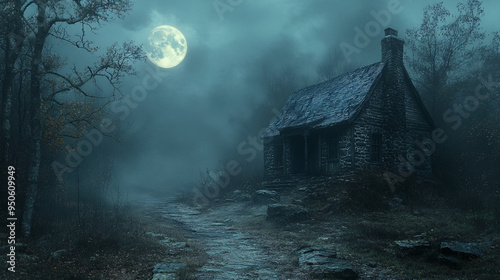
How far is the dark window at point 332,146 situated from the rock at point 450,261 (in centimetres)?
1231

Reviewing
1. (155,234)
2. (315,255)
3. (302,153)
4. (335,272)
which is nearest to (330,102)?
(302,153)

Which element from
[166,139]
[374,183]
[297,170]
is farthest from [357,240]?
[166,139]

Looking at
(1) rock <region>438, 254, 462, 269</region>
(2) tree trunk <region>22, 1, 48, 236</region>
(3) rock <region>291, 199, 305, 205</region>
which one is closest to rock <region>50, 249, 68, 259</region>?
(2) tree trunk <region>22, 1, 48, 236</region>

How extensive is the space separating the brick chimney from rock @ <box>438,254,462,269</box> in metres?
15.3

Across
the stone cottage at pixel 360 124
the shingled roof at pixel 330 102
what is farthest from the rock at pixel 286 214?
the shingled roof at pixel 330 102

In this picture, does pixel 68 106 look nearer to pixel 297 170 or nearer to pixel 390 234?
pixel 390 234

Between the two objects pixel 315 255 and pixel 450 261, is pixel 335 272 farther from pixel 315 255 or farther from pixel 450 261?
pixel 450 261

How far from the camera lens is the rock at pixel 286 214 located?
13.0m

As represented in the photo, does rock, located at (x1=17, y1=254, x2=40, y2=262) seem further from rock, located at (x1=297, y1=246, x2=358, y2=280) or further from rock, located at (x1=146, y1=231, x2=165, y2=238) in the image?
rock, located at (x1=297, y1=246, x2=358, y2=280)

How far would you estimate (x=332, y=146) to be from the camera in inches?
776

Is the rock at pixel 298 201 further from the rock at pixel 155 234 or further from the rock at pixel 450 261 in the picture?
the rock at pixel 450 261

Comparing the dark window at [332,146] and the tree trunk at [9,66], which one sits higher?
the tree trunk at [9,66]

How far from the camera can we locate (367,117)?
18984 mm

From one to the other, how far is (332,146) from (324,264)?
1300cm
